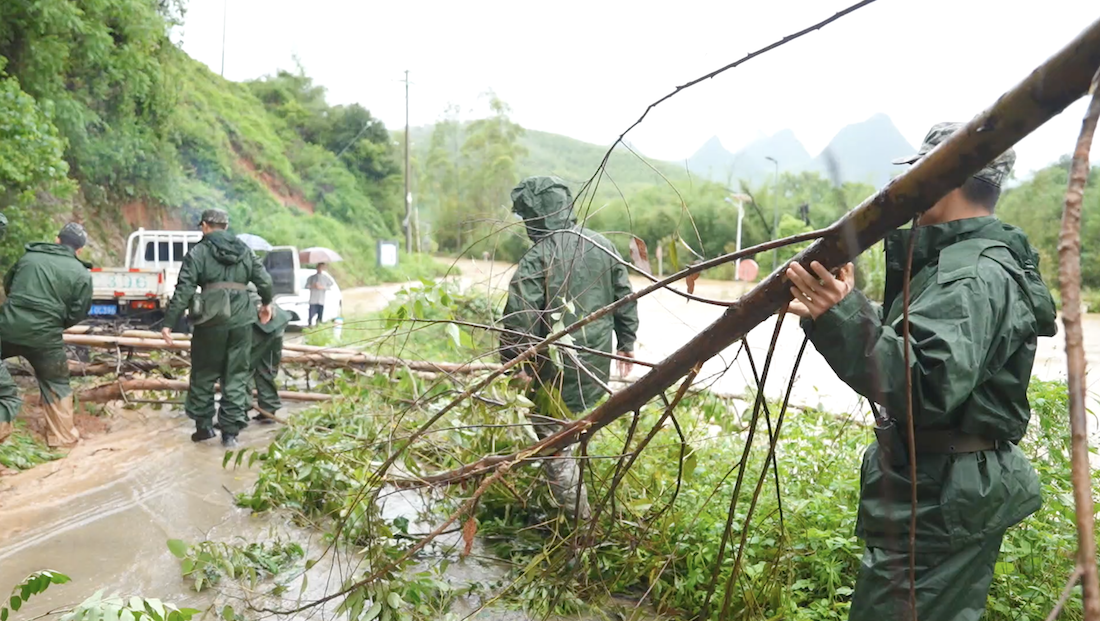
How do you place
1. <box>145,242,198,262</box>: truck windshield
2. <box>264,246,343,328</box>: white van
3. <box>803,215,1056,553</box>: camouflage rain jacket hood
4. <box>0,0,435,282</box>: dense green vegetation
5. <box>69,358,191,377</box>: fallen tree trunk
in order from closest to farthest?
1. <box>803,215,1056,553</box>: camouflage rain jacket hood
2. <box>69,358,191,377</box>: fallen tree trunk
3. <box>0,0,435,282</box>: dense green vegetation
4. <box>145,242,198,262</box>: truck windshield
5. <box>264,246,343,328</box>: white van

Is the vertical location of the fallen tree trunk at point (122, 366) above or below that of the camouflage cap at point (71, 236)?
below

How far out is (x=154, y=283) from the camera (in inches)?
425

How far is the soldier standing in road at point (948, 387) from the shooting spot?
171cm

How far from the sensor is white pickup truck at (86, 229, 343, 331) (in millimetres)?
10680

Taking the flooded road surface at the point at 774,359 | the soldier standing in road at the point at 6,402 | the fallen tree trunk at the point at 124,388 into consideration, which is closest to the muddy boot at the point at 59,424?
the fallen tree trunk at the point at 124,388

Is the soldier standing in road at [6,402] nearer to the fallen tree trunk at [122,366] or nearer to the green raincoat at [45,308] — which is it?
the green raincoat at [45,308]

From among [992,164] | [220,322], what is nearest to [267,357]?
[220,322]

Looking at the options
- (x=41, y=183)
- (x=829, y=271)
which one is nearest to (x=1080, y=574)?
(x=829, y=271)

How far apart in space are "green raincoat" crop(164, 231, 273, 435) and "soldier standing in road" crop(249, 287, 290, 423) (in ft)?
0.59

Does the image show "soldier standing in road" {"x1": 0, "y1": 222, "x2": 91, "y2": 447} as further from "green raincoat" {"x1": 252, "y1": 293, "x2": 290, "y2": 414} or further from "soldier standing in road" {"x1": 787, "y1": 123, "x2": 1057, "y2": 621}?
"soldier standing in road" {"x1": 787, "y1": 123, "x2": 1057, "y2": 621}

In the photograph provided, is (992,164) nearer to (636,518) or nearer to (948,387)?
(948,387)

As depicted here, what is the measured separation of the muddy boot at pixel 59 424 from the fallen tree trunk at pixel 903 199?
5.53 meters

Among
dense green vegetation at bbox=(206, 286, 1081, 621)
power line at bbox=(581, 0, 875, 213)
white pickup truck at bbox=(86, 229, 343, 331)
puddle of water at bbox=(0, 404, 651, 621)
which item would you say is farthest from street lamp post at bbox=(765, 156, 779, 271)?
white pickup truck at bbox=(86, 229, 343, 331)

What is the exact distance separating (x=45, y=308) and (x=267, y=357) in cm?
173
